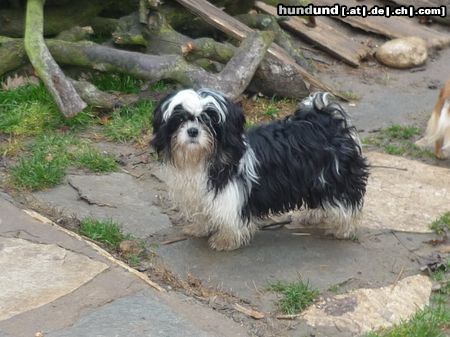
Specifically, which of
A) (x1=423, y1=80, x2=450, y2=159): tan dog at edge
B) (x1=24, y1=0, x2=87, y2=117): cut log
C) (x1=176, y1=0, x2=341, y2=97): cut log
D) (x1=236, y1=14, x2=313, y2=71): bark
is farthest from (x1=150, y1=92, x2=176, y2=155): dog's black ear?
(x1=236, y1=14, x2=313, y2=71): bark

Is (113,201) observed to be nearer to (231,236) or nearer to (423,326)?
(231,236)

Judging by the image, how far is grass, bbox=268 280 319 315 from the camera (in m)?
4.04

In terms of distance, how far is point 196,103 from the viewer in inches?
162

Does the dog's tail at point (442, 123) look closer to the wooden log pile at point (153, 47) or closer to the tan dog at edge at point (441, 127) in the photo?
the tan dog at edge at point (441, 127)

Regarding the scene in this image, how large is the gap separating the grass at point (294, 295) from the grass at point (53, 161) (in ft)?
6.49

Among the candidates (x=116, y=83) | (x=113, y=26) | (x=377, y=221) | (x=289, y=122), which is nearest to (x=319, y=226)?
(x=377, y=221)

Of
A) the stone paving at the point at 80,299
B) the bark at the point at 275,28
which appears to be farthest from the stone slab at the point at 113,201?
the bark at the point at 275,28

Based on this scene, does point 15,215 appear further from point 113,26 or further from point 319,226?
point 113,26

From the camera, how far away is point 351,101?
751 cm

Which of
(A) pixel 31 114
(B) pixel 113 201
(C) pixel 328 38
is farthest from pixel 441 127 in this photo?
(A) pixel 31 114

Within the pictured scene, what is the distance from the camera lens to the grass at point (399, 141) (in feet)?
20.8

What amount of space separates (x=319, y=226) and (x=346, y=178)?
52cm

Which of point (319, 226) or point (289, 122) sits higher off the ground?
point (289, 122)

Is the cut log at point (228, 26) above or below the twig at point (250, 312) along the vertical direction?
above
